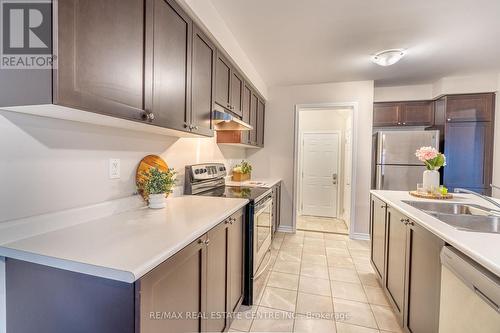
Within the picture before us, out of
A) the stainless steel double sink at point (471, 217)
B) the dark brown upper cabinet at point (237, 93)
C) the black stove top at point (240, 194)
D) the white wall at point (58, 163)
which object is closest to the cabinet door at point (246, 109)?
the dark brown upper cabinet at point (237, 93)

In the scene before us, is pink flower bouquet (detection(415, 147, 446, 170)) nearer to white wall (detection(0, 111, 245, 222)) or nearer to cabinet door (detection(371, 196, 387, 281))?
cabinet door (detection(371, 196, 387, 281))

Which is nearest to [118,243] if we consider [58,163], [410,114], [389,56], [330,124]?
[58,163]

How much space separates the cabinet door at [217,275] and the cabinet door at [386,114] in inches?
134

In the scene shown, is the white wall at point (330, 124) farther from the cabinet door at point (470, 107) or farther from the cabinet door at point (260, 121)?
the cabinet door at point (470, 107)

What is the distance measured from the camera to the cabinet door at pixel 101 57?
0.81 meters

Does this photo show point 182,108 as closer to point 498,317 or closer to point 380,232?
point 498,317

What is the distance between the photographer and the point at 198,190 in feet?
7.41

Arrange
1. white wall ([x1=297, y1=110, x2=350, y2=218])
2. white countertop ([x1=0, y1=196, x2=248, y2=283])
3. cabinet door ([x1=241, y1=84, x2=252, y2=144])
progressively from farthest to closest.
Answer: white wall ([x1=297, y1=110, x2=350, y2=218]) → cabinet door ([x1=241, y1=84, x2=252, y2=144]) → white countertop ([x1=0, y1=196, x2=248, y2=283])

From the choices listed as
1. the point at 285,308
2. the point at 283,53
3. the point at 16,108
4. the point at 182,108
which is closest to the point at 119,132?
the point at 182,108

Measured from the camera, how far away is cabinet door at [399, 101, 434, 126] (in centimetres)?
375

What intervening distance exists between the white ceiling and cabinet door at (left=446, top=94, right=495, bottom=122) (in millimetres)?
376

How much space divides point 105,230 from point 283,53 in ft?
8.19

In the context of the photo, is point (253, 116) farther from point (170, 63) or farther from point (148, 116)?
point (148, 116)

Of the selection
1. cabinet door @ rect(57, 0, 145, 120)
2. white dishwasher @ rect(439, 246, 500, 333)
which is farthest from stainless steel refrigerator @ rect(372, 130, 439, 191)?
cabinet door @ rect(57, 0, 145, 120)
